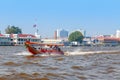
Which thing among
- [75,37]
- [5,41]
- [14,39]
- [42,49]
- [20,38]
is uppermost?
[75,37]

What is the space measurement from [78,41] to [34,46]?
154 metres

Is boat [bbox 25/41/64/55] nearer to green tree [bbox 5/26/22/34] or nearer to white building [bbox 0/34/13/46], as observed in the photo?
white building [bbox 0/34/13/46]

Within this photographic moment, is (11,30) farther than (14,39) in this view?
Yes

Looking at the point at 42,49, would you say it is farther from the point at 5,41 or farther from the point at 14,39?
the point at 14,39

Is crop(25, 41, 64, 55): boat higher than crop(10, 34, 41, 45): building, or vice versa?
crop(10, 34, 41, 45): building

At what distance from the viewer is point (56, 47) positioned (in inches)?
1610

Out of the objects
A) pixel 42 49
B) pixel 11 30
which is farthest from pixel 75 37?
pixel 42 49

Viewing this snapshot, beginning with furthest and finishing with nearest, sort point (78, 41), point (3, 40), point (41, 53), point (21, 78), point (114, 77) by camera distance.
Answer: point (78, 41) → point (3, 40) → point (41, 53) → point (114, 77) → point (21, 78)

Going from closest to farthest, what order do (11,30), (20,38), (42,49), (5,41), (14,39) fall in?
(42,49), (5,41), (20,38), (14,39), (11,30)

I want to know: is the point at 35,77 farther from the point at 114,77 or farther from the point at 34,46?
the point at 34,46

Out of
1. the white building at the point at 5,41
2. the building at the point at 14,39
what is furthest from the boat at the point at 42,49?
the white building at the point at 5,41

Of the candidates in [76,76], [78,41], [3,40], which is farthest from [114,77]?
[78,41]

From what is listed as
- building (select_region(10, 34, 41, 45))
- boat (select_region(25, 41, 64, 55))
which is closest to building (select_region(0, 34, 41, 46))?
building (select_region(10, 34, 41, 45))

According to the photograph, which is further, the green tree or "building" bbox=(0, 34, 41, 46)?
the green tree
